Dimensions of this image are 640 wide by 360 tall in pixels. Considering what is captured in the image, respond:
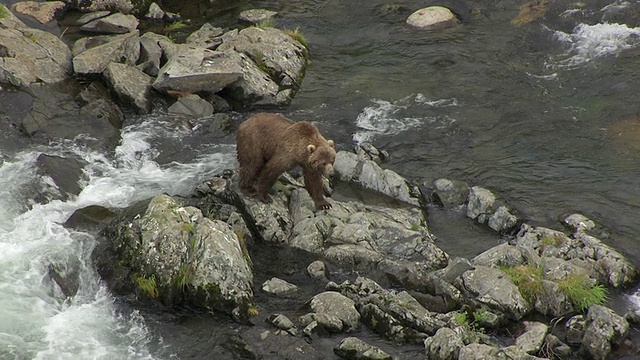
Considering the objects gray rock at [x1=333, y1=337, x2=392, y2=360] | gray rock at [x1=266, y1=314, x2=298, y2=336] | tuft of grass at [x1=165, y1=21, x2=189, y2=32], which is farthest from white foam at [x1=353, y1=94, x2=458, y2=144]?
gray rock at [x1=333, y1=337, x2=392, y2=360]

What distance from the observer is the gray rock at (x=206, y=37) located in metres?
19.9

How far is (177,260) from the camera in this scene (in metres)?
11.7

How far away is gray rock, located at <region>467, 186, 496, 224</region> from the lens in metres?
14.3

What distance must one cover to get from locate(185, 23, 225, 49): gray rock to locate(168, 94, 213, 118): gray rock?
8.17 ft

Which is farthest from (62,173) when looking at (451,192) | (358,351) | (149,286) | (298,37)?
(298,37)

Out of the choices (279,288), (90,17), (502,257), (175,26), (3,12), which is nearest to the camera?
(279,288)

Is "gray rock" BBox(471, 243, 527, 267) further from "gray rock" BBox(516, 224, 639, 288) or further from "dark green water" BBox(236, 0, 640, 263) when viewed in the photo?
"dark green water" BBox(236, 0, 640, 263)

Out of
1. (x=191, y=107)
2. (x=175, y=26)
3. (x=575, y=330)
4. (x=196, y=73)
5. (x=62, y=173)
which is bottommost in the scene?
(x=575, y=330)

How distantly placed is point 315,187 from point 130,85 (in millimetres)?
6301

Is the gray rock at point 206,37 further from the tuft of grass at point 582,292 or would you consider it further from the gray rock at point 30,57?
the tuft of grass at point 582,292

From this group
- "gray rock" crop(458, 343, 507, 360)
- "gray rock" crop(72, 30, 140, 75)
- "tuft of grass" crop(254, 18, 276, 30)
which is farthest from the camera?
"tuft of grass" crop(254, 18, 276, 30)

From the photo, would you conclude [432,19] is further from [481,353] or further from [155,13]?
[481,353]

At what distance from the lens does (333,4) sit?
78.3 feet

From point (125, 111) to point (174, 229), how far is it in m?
6.22
